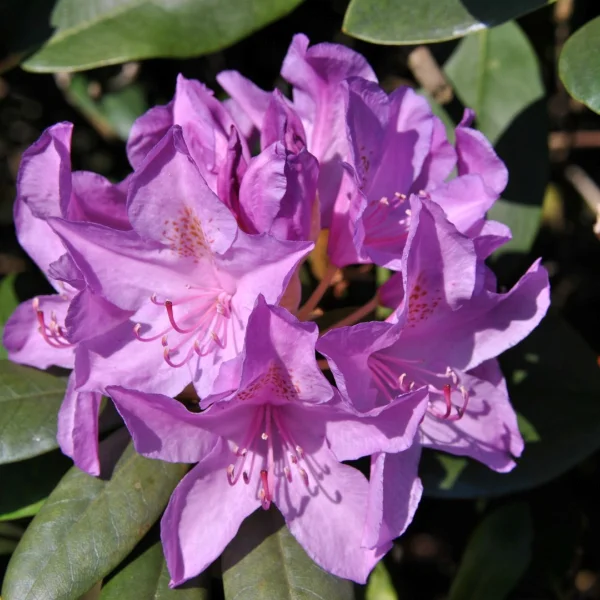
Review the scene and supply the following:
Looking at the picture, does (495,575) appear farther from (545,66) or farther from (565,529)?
→ (545,66)

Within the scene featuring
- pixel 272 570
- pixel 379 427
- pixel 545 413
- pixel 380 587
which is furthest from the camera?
pixel 545 413

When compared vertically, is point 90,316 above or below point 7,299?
above

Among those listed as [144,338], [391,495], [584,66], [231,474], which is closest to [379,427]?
[391,495]

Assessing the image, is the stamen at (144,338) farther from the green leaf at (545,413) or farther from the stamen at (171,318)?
the green leaf at (545,413)

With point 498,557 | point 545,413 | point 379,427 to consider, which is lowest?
point 498,557

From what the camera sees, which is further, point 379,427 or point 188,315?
point 188,315

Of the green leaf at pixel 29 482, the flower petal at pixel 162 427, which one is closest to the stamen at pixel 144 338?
the flower petal at pixel 162 427

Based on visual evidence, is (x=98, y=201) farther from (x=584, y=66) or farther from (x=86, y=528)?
(x=584, y=66)
